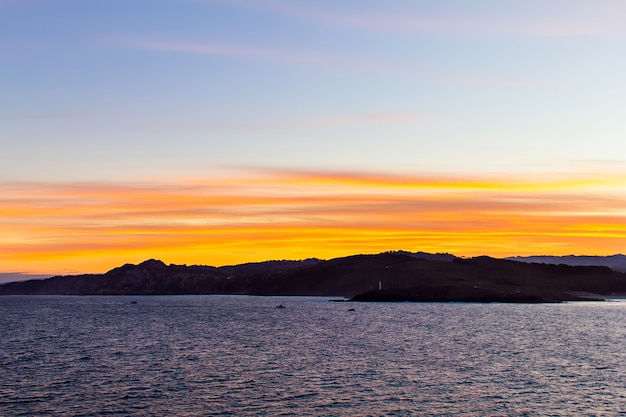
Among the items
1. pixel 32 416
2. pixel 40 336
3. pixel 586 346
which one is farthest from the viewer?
pixel 40 336

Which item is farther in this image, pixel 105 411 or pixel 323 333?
pixel 323 333

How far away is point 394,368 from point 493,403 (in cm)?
2226

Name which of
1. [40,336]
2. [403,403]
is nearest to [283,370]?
[403,403]

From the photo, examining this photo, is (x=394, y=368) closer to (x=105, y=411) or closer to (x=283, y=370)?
(x=283, y=370)

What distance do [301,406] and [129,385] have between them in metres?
20.5

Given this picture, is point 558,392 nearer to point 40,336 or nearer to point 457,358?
point 457,358

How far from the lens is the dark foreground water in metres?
61.9

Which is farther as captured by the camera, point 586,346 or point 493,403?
point 586,346

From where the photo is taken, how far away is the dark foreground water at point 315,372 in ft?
203

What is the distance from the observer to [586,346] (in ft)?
367

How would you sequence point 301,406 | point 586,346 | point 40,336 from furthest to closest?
point 40,336 < point 586,346 < point 301,406

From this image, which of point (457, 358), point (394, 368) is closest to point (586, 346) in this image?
point (457, 358)

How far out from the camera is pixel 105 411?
60.0 meters

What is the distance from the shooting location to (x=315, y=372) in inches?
3199
